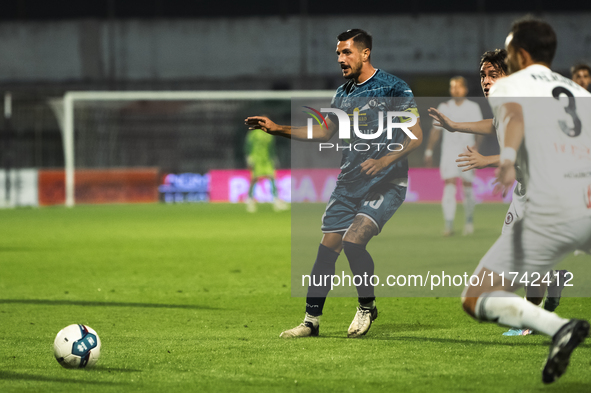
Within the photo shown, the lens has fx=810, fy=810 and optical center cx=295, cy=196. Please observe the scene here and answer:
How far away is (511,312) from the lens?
11.5 ft

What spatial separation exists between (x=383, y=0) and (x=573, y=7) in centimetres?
706

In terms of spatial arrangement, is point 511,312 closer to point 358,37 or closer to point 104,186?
point 358,37

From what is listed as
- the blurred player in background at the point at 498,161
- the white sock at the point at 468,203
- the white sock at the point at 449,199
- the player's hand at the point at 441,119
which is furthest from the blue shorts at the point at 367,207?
the white sock at the point at 468,203

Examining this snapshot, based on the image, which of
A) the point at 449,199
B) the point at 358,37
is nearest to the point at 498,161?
the point at 358,37

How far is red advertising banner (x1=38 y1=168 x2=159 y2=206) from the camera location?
21875 millimetres

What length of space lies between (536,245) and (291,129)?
2174mm

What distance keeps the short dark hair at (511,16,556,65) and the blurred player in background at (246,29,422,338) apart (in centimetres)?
156

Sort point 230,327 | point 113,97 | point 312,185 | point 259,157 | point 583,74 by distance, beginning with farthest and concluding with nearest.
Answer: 1. point 113,97
2. point 312,185
3. point 259,157
4. point 583,74
5. point 230,327

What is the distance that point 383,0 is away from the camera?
3061cm

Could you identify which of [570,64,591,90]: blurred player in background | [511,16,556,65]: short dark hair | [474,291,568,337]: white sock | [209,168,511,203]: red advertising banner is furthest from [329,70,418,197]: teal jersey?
[209,168,511,203]: red advertising banner

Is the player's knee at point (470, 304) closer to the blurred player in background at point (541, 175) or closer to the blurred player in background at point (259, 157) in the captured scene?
the blurred player in background at point (541, 175)

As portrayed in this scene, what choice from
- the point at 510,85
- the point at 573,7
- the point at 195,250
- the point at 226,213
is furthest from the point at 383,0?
the point at 510,85

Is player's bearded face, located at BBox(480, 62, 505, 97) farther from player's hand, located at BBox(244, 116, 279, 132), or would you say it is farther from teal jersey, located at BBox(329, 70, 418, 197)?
player's hand, located at BBox(244, 116, 279, 132)

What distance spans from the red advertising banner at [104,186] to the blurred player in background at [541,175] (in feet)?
64.5
